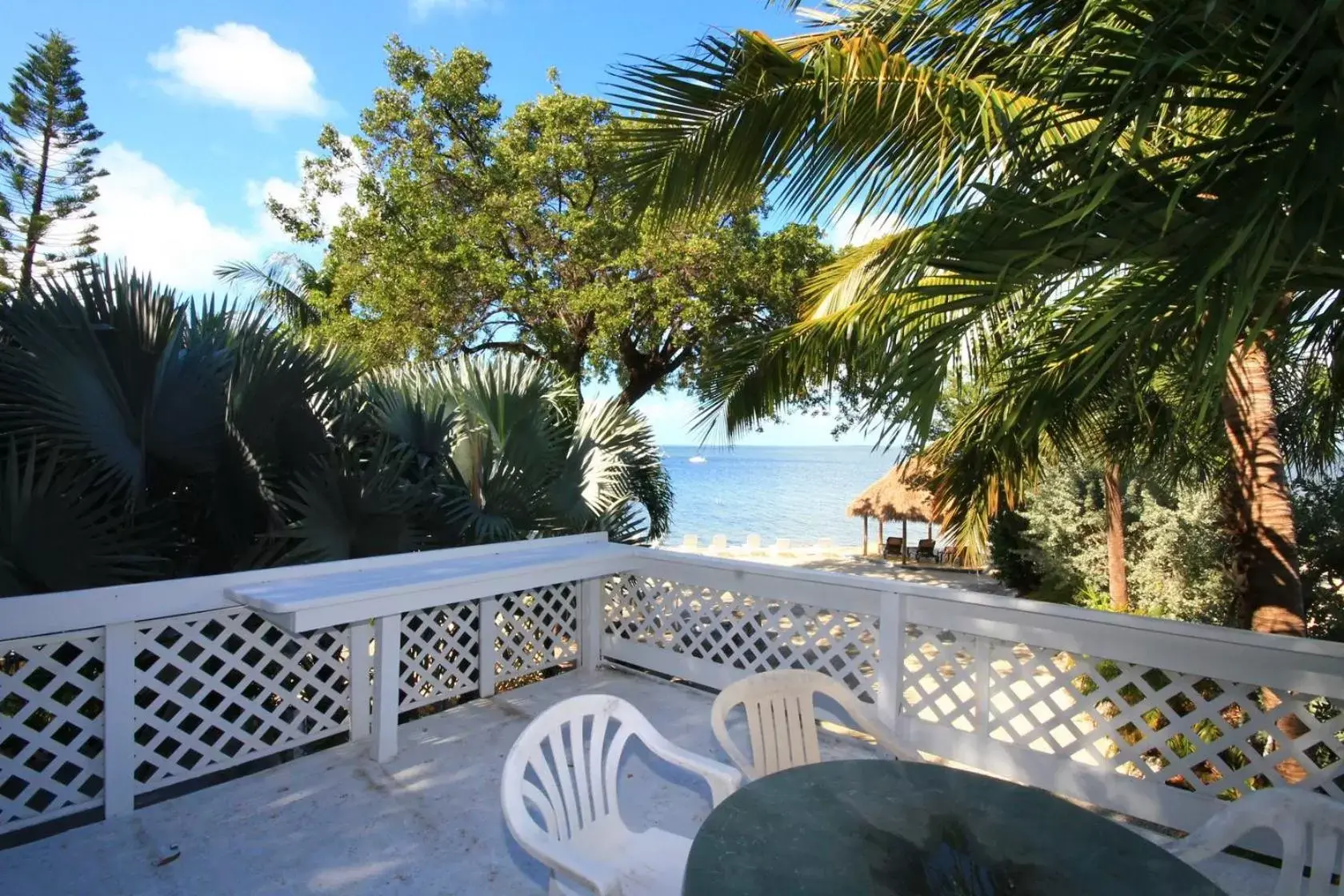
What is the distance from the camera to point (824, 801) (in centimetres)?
168

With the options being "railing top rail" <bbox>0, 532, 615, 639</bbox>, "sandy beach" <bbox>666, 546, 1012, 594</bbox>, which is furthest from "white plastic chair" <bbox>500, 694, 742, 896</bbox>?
"sandy beach" <bbox>666, 546, 1012, 594</bbox>

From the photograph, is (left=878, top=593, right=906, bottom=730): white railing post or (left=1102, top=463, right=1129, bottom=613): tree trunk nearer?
(left=878, top=593, right=906, bottom=730): white railing post

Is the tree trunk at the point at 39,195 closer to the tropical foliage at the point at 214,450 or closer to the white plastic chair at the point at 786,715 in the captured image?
the tropical foliage at the point at 214,450

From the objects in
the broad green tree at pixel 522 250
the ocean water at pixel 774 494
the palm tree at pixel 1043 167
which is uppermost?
the broad green tree at pixel 522 250

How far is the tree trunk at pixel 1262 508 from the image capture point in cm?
371

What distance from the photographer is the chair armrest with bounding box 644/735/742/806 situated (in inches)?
76.7

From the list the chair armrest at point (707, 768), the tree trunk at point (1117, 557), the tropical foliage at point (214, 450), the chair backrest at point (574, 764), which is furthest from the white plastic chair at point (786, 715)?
the tree trunk at point (1117, 557)

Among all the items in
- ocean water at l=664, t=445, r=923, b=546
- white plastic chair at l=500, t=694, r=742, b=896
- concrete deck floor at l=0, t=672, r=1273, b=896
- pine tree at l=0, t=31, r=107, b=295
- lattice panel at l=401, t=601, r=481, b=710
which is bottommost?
ocean water at l=664, t=445, r=923, b=546

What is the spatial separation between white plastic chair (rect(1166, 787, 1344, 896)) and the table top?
8.0 inches

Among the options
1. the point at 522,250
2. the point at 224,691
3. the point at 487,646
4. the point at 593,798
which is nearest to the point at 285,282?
the point at 522,250

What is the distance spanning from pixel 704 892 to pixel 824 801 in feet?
1.58

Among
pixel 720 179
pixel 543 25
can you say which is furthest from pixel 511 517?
pixel 543 25

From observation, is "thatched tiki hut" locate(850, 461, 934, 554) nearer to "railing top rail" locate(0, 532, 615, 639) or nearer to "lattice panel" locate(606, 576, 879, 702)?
"lattice panel" locate(606, 576, 879, 702)

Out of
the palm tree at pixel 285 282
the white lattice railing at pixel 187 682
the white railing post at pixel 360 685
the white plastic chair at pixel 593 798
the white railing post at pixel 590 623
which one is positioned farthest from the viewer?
the palm tree at pixel 285 282
